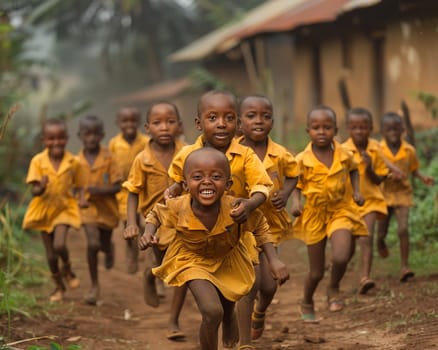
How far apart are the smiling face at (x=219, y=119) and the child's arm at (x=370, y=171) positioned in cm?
248

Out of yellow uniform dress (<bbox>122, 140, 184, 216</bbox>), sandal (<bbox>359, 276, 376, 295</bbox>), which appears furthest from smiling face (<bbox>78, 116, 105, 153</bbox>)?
sandal (<bbox>359, 276, 376, 295</bbox>)

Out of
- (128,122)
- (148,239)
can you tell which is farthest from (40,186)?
(148,239)

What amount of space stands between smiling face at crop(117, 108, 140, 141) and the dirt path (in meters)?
1.82

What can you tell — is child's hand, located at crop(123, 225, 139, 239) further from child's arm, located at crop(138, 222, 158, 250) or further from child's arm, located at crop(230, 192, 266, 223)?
child's arm, located at crop(230, 192, 266, 223)

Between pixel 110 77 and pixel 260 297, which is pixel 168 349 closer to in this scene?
pixel 260 297

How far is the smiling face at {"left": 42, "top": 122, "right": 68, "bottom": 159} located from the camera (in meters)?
7.98

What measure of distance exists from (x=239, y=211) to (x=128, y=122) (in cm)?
498

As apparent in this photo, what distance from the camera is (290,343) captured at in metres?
6.14

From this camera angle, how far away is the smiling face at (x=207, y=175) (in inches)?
184

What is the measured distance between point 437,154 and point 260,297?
6113mm

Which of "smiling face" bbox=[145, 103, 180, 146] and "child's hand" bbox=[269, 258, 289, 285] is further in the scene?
"smiling face" bbox=[145, 103, 180, 146]

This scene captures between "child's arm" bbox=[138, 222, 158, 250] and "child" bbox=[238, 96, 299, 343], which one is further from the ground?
"child" bbox=[238, 96, 299, 343]

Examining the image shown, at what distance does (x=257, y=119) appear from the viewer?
5996 millimetres

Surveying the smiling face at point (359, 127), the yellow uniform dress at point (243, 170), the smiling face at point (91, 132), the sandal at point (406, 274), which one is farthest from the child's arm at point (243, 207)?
the smiling face at point (91, 132)
